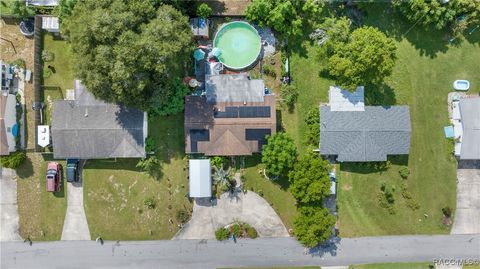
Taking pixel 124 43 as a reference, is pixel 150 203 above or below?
below

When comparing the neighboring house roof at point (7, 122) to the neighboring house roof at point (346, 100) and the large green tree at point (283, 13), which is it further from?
the neighboring house roof at point (346, 100)

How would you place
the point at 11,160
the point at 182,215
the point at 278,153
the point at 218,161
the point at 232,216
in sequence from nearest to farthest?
the point at 278,153
the point at 11,160
the point at 218,161
the point at 182,215
the point at 232,216

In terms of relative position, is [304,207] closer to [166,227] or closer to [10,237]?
[166,227]

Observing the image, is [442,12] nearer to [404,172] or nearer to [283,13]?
[283,13]

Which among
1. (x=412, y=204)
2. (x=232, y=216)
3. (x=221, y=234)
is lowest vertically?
(x=221, y=234)

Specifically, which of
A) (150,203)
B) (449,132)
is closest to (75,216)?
(150,203)
